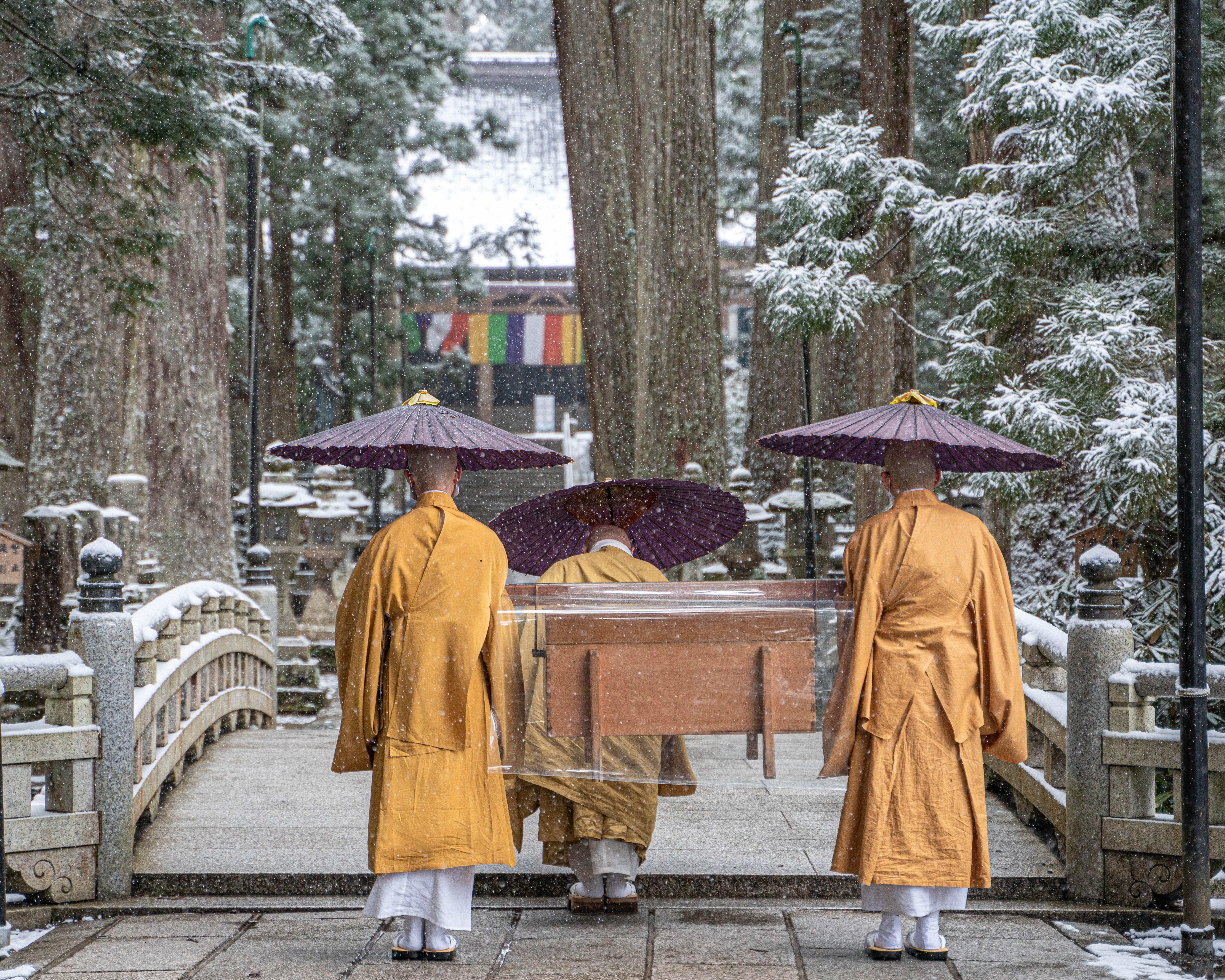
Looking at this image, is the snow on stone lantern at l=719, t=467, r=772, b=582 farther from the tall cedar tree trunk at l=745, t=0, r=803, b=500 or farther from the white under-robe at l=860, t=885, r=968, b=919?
the white under-robe at l=860, t=885, r=968, b=919

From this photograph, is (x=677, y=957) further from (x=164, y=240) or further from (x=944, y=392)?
(x=944, y=392)

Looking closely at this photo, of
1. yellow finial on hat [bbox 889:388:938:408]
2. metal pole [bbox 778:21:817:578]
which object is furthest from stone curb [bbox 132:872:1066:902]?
metal pole [bbox 778:21:817:578]

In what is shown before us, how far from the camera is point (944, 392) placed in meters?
13.8

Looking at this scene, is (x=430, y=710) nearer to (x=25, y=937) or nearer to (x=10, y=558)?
(x=25, y=937)

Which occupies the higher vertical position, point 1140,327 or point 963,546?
point 1140,327

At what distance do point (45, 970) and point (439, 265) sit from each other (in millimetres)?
18296

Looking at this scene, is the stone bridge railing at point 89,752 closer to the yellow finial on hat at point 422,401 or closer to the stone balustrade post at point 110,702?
the stone balustrade post at point 110,702

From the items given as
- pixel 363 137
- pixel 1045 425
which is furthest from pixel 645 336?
pixel 363 137

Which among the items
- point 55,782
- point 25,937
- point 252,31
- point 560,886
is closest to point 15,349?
point 252,31

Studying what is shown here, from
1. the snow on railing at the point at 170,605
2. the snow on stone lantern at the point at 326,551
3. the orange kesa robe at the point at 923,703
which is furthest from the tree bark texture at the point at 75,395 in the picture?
the orange kesa robe at the point at 923,703

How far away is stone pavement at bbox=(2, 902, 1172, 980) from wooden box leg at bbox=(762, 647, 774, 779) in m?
0.62

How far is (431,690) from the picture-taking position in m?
3.77

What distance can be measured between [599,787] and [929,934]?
1116 mm

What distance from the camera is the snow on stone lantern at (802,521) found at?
12930mm
